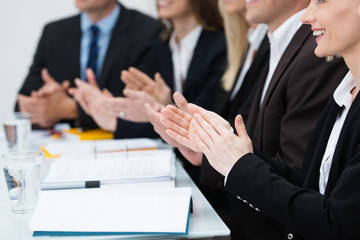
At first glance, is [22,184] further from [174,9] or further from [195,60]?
[174,9]

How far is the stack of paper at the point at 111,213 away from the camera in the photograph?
1016mm

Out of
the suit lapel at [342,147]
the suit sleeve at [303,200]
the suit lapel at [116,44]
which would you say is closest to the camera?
the suit sleeve at [303,200]

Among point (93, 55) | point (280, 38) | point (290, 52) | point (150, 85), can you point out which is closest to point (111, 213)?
point (290, 52)

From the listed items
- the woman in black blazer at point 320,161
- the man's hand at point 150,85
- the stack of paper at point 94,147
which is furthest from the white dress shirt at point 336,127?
the man's hand at point 150,85

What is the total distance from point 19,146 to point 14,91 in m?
2.60

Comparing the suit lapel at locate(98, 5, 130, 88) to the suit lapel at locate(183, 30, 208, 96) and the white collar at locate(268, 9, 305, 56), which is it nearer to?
the suit lapel at locate(183, 30, 208, 96)

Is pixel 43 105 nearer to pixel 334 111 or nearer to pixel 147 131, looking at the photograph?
Answer: pixel 147 131

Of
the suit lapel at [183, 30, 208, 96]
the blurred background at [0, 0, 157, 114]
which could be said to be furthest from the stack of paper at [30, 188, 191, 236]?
the blurred background at [0, 0, 157, 114]

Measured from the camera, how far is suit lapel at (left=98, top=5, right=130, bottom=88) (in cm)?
283

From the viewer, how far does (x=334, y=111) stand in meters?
1.24

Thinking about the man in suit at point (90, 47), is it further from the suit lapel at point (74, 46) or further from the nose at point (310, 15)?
the nose at point (310, 15)

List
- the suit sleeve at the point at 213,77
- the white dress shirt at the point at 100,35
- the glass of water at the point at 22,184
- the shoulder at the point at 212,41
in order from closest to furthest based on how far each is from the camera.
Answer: the glass of water at the point at 22,184, the suit sleeve at the point at 213,77, the shoulder at the point at 212,41, the white dress shirt at the point at 100,35

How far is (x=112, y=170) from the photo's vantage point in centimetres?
148

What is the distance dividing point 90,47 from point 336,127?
197 cm
